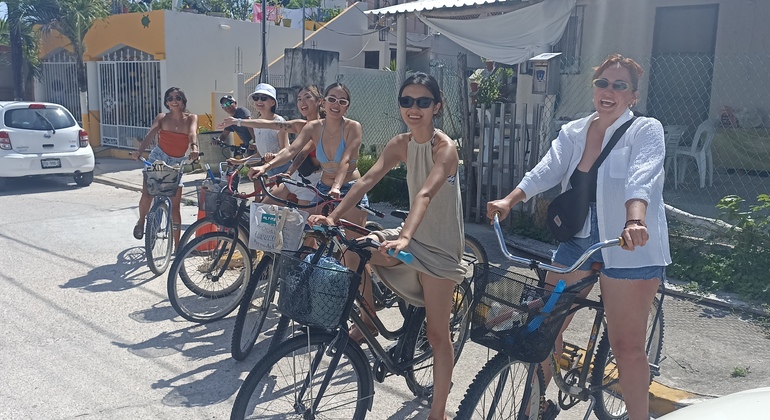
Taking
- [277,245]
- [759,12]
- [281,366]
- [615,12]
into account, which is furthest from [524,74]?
[281,366]

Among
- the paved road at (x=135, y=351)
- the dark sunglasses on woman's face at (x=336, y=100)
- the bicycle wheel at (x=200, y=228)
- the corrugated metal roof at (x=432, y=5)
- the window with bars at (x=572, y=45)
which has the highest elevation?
the corrugated metal roof at (x=432, y=5)

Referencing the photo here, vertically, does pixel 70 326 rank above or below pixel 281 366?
below

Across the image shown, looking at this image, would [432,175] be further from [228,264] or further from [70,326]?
[70,326]

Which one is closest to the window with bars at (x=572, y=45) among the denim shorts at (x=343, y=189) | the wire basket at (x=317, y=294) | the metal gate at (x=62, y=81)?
the denim shorts at (x=343, y=189)

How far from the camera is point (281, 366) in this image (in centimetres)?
312

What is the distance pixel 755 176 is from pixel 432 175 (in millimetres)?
7473

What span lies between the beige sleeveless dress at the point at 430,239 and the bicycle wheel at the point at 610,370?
2.78 feet

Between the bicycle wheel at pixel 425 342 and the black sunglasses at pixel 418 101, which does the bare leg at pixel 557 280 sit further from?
the black sunglasses at pixel 418 101

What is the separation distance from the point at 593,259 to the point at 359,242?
116 centimetres

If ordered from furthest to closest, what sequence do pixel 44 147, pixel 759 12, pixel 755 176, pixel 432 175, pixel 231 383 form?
pixel 44 147, pixel 759 12, pixel 755 176, pixel 231 383, pixel 432 175

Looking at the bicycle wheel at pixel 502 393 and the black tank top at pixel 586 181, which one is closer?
the bicycle wheel at pixel 502 393

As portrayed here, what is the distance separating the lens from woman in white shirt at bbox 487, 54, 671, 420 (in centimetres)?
309

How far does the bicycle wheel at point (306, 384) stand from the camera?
10.2ft

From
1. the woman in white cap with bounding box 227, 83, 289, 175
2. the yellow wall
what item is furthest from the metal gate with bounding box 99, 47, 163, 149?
the woman in white cap with bounding box 227, 83, 289, 175
